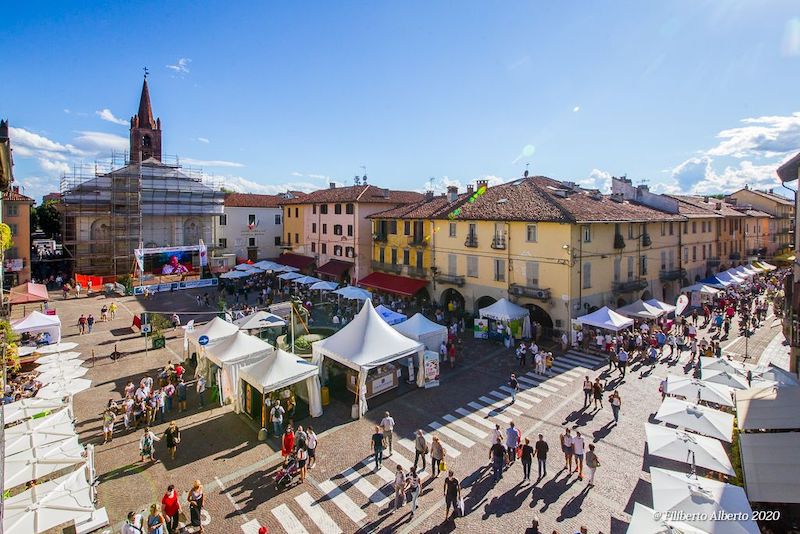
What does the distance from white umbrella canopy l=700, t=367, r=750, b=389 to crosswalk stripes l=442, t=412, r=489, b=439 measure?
868 cm

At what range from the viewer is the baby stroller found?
39.5 feet

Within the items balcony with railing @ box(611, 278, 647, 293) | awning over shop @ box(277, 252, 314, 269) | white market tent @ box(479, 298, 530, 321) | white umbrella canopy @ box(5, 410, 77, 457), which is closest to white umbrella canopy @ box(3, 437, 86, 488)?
white umbrella canopy @ box(5, 410, 77, 457)

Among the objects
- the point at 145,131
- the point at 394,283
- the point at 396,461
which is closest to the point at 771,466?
the point at 396,461

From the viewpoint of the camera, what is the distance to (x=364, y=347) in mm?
17594

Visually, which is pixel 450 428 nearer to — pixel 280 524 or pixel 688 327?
pixel 280 524

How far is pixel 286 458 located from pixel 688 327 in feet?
75.3

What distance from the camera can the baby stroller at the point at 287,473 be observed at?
473 inches

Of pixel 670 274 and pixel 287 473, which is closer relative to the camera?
pixel 287 473

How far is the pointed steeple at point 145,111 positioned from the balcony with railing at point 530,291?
58.2 metres

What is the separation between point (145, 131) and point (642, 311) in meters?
64.5

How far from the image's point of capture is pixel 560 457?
1346cm

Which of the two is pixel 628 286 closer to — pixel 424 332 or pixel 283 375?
pixel 424 332

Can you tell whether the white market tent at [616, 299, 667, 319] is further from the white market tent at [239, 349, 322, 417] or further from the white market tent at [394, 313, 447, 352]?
the white market tent at [239, 349, 322, 417]

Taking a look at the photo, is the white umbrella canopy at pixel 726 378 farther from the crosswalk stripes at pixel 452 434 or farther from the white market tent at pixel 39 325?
the white market tent at pixel 39 325
